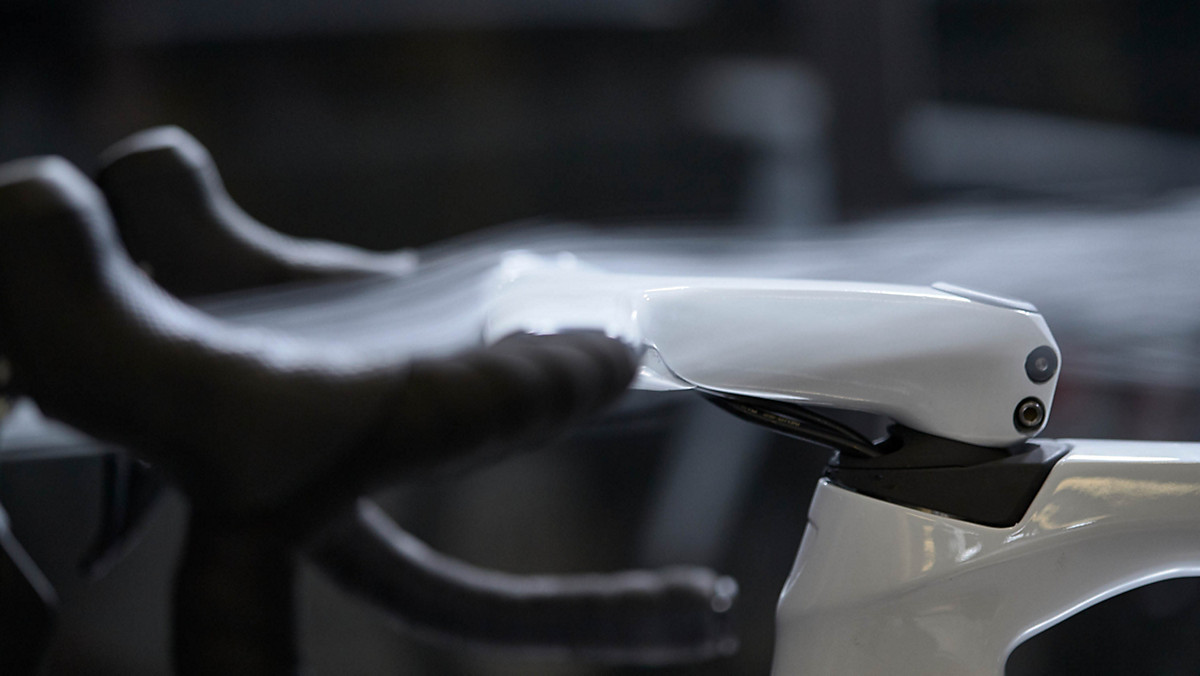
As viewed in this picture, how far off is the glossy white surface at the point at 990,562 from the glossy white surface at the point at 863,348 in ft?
0.08

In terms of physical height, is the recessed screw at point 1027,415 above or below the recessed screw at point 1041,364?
below

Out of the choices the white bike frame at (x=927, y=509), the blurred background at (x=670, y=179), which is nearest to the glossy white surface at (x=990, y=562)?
the white bike frame at (x=927, y=509)

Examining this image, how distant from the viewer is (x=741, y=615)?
0.76 metres

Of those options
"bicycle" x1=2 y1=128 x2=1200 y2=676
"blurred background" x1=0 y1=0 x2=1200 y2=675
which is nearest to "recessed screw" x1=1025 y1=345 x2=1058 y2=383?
Result: "bicycle" x1=2 y1=128 x2=1200 y2=676

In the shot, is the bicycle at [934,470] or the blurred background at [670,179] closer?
the bicycle at [934,470]

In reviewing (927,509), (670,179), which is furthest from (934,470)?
(670,179)

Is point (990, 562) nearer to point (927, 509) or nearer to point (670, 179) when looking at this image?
point (927, 509)

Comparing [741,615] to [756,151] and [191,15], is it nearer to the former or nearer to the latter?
[756,151]

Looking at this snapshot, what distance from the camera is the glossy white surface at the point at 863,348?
0.83 feet

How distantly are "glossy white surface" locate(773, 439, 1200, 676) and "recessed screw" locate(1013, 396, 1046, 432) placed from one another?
0.01 metres

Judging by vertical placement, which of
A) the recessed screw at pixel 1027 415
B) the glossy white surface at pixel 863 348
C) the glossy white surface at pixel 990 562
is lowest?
the glossy white surface at pixel 990 562

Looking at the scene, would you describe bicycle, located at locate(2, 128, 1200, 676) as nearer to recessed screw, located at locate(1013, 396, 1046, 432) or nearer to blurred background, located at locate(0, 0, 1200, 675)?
recessed screw, located at locate(1013, 396, 1046, 432)

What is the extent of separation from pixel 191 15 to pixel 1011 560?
4.24ft

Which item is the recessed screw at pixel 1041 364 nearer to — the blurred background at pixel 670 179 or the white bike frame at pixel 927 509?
the white bike frame at pixel 927 509
